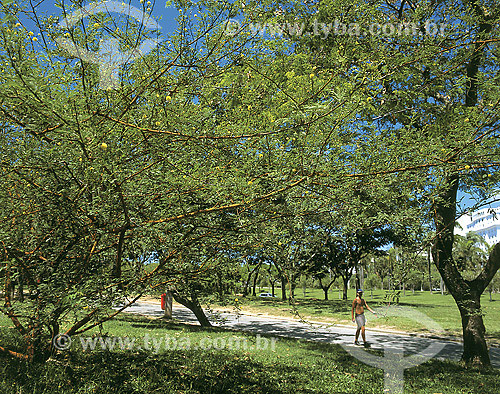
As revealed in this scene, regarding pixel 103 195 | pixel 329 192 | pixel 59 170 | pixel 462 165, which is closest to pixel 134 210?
pixel 103 195

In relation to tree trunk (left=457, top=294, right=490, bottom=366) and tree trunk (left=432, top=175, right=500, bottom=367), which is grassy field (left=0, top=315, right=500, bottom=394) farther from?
tree trunk (left=432, top=175, right=500, bottom=367)

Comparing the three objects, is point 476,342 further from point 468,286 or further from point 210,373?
point 210,373

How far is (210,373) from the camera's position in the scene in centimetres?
536

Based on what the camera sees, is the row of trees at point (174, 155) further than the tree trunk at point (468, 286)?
No

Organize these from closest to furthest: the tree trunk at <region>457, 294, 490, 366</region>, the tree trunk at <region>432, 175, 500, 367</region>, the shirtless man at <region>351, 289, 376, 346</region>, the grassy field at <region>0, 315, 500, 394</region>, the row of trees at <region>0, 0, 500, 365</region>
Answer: the row of trees at <region>0, 0, 500, 365</region> → the grassy field at <region>0, 315, 500, 394</region> → the tree trunk at <region>432, 175, 500, 367</region> → the tree trunk at <region>457, 294, 490, 366</region> → the shirtless man at <region>351, 289, 376, 346</region>

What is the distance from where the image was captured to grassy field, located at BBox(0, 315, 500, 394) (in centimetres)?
416

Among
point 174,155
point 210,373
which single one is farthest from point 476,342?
point 174,155

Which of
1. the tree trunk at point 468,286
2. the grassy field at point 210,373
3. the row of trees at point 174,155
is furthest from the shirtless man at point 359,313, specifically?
the row of trees at point 174,155

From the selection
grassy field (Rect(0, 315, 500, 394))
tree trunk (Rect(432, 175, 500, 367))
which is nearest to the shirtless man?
grassy field (Rect(0, 315, 500, 394))

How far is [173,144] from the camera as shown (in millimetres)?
2637

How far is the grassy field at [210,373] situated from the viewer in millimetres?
4156

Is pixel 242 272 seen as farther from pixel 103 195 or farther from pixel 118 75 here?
pixel 118 75

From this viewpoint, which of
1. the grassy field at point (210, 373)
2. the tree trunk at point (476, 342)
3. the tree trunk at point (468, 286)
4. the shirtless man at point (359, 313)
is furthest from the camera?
the shirtless man at point (359, 313)

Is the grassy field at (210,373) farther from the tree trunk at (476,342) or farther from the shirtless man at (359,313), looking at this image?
the shirtless man at (359,313)
